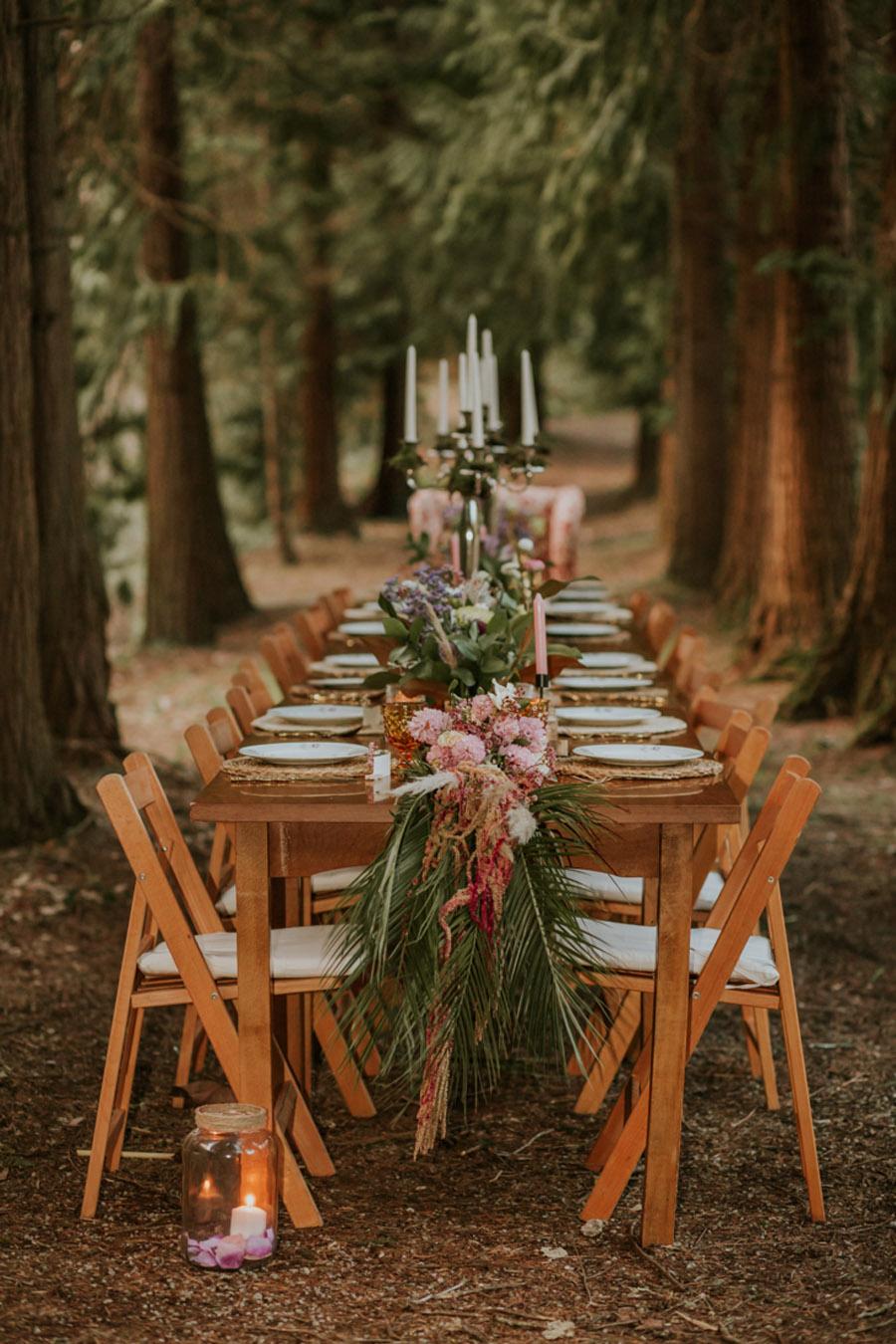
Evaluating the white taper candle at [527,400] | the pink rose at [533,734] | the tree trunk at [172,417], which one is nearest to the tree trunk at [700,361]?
the tree trunk at [172,417]

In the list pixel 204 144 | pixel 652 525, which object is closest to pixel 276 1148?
pixel 204 144

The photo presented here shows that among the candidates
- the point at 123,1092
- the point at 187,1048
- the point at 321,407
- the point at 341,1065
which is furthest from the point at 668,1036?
the point at 321,407

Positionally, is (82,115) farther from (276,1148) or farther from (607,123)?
(276,1148)

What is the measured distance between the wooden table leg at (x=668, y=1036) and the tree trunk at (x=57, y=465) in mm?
4654

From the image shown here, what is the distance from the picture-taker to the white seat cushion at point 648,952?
4.00m

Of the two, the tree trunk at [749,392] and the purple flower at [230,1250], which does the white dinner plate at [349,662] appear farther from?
the tree trunk at [749,392]

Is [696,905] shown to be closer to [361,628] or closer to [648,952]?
[648,952]

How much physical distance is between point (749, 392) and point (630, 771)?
10.3 m

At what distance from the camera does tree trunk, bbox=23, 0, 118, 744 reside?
725 centimetres

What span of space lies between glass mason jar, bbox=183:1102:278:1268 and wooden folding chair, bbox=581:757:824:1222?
2.62 feet

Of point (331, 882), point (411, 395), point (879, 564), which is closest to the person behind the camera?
point (331, 882)

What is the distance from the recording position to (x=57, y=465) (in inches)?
309

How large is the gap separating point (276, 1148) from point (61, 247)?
16.6 ft

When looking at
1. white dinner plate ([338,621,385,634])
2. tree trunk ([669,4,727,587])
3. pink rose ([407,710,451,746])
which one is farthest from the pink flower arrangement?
tree trunk ([669,4,727,587])
